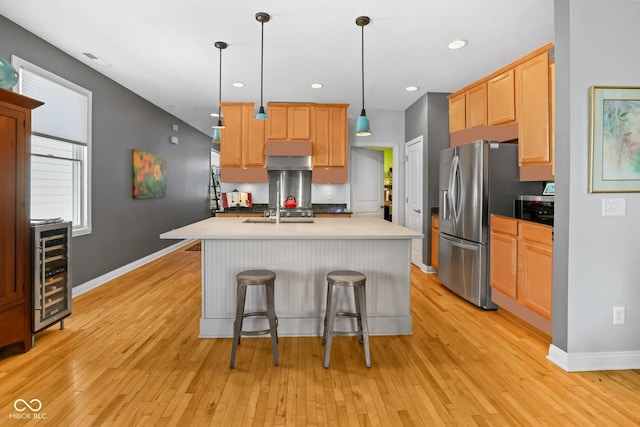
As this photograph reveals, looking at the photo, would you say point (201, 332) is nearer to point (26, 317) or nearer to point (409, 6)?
point (26, 317)

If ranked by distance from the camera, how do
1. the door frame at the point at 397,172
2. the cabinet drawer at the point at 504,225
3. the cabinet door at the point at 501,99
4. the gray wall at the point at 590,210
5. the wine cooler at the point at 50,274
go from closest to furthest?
the gray wall at the point at 590,210, the wine cooler at the point at 50,274, the cabinet drawer at the point at 504,225, the cabinet door at the point at 501,99, the door frame at the point at 397,172

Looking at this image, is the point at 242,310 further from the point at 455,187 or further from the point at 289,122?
the point at 289,122

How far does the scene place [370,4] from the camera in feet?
8.96

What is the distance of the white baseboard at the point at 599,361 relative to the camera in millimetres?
2371

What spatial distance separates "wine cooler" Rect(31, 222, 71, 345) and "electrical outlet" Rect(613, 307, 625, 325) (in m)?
4.10

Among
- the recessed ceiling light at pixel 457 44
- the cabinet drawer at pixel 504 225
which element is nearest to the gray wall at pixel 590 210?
the cabinet drawer at pixel 504 225

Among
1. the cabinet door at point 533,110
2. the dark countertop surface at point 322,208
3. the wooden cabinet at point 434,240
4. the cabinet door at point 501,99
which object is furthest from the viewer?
the dark countertop surface at point 322,208

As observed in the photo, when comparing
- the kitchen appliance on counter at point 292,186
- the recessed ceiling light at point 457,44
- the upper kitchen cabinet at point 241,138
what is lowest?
the kitchen appliance on counter at point 292,186

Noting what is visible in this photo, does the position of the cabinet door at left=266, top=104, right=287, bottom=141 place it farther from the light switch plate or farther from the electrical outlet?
the electrical outlet

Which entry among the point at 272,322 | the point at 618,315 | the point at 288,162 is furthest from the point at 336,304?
the point at 288,162

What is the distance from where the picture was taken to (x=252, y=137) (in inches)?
218

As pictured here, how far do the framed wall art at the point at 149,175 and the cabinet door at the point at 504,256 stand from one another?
186 inches

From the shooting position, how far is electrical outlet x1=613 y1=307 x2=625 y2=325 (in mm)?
2408

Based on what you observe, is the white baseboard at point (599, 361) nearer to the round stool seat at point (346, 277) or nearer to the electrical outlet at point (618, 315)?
the electrical outlet at point (618, 315)
